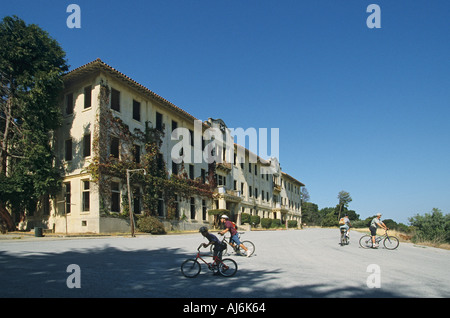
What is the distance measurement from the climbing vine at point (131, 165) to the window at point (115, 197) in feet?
1.41

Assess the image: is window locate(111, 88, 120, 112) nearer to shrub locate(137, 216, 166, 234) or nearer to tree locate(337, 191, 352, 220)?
shrub locate(137, 216, 166, 234)

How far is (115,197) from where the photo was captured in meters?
24.2

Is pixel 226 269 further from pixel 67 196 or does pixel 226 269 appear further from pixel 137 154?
pixel 137 154

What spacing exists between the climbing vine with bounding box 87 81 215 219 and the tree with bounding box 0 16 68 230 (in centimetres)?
327

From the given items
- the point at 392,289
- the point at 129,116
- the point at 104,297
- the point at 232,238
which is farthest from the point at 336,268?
the point at 129,116

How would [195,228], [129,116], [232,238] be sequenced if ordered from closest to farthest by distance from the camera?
[232,238], [129,116], [195,228]

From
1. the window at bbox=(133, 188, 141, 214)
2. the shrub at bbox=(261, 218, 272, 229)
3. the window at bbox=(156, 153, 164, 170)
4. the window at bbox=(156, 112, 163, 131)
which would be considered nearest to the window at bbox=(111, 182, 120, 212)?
the window at bbox=(133, 188, 141, 214)

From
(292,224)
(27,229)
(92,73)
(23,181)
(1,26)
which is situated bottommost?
(292,224)

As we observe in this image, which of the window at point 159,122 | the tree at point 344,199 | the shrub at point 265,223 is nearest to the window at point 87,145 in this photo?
the window at point 159,122

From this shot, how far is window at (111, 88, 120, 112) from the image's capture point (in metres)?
25.4

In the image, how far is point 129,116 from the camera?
26547 millimetres

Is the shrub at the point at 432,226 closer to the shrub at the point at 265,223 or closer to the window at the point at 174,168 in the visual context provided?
the window at the point at 174,168

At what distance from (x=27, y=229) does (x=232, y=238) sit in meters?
21.1
